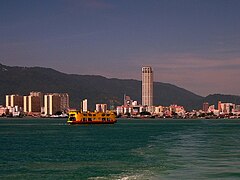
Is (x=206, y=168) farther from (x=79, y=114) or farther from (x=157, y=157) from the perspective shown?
(x=79, y=114)

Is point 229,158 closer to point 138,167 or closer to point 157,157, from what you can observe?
point 157,157

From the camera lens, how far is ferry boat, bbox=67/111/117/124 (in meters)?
175

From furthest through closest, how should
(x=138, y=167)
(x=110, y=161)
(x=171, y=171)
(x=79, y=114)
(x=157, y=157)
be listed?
(x=79, y=114) → (x=157, y=157) → (x=110, y=161) → (x=138, y=167) → (x=171, y=171)

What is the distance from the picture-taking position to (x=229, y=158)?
1738 inches

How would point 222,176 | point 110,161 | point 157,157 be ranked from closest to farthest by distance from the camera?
1. point 222,176
2. point 110,161
3. point 157,157

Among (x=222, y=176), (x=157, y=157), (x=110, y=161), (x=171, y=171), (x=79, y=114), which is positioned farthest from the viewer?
(x=79, y=114)

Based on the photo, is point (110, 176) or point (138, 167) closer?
point (110, 176)

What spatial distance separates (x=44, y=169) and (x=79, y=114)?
138 m

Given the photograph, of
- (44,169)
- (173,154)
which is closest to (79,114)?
(173,154)

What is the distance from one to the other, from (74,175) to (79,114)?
5545 inches

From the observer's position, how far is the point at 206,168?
37156 mm

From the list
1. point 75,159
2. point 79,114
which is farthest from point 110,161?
point 79,114

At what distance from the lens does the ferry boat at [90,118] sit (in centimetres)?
17512

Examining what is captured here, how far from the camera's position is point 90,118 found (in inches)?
6973
